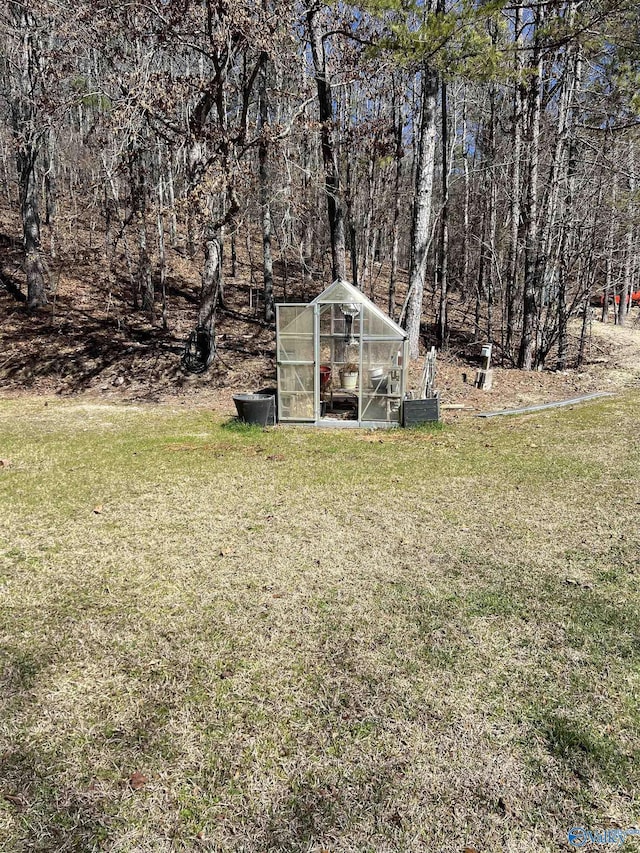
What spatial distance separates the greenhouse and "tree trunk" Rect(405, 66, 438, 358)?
15.4ft

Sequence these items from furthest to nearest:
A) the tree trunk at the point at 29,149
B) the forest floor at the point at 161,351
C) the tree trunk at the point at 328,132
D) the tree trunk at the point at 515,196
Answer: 1. the tree trunk at the point at 515,196
2. the tree trunk at the point at 29,149
3. the forest floor at the point at 161,351
4. the tree trunk at the point at 328,132

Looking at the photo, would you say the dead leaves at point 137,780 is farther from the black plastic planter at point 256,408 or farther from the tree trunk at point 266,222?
the tree trunk at point 266,222

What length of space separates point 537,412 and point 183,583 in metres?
8.67

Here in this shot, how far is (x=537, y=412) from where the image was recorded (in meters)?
10.7

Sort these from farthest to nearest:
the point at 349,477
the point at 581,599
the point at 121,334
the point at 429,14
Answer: the point at 121,334 → the point at 429,14 → the point at 349,477 → the point at 581,599

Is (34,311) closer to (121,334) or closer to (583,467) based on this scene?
(121,334)

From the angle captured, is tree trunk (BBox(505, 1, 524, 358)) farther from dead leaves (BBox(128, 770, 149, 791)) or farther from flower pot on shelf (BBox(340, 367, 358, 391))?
dead leaves (BBox(128, 770, 149, 791))

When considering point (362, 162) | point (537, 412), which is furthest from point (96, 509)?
point (362, 162)

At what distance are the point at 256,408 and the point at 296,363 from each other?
3.55ft

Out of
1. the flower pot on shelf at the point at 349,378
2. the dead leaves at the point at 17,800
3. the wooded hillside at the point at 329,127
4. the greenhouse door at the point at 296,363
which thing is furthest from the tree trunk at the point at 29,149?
the dead leaves at the point at 17,800

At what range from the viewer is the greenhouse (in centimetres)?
907

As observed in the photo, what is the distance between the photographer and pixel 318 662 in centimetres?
329

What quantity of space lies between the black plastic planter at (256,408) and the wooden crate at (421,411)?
7.90 ft

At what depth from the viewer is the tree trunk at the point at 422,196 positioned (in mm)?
12766
